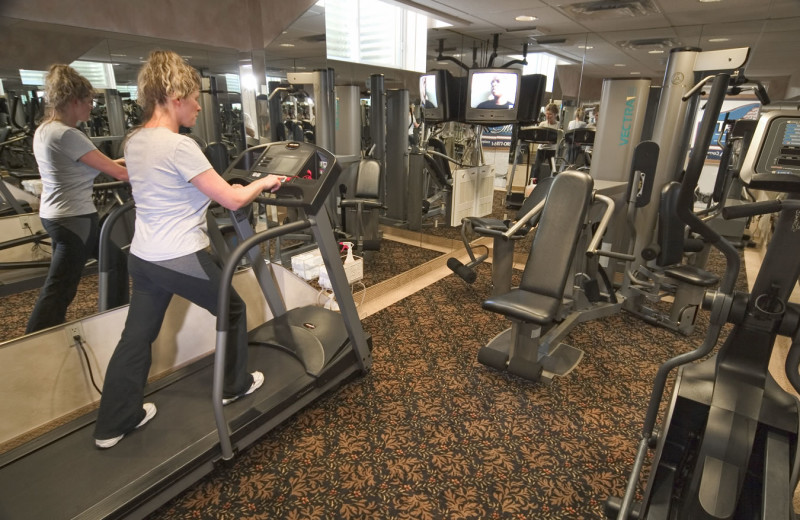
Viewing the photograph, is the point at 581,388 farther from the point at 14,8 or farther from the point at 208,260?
the point at 14,8

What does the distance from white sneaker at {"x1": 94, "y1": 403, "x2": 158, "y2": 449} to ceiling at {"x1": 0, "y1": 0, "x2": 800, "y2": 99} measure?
1684 mm

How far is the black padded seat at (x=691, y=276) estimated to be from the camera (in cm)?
298

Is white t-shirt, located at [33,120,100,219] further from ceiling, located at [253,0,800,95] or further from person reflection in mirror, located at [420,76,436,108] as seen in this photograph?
person reflection in mirror, located at [420,76,436,108]

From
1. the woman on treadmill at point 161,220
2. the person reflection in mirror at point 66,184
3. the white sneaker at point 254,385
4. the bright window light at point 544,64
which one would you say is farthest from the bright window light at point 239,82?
the bright window light at point 544,64

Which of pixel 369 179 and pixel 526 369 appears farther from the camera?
pixel 369 179

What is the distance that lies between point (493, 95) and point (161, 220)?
129 inches

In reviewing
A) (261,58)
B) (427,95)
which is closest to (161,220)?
(261,58)

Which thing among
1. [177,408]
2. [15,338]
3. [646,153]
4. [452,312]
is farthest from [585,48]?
[15,338]

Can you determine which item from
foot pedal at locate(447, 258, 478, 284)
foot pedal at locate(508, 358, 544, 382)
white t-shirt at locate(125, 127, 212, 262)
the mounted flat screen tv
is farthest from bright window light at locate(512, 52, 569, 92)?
white t-shirt at locate(125, 127, 212, 262)

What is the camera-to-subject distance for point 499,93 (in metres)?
4.05

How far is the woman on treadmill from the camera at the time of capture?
63.6 inches

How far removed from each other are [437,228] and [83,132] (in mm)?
3487

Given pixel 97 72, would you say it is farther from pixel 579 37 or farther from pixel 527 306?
pixel 579 37

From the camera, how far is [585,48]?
13.6 feet
